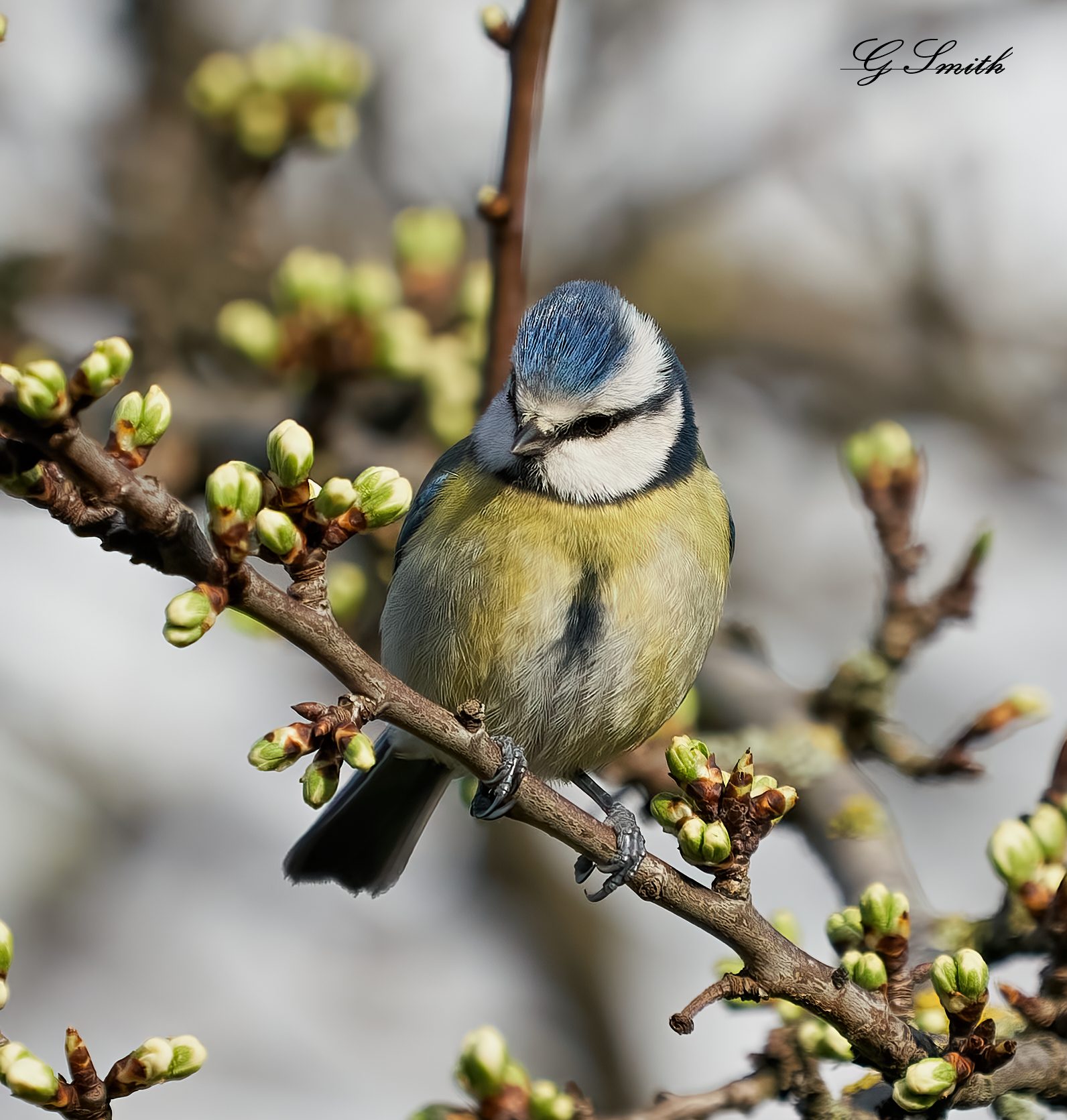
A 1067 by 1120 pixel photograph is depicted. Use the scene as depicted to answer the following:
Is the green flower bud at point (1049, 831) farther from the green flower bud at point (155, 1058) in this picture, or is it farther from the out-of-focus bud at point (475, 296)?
the out-of-focus bud at point (475, 296)

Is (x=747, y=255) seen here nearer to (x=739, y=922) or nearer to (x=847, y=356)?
(x=847, y=356)

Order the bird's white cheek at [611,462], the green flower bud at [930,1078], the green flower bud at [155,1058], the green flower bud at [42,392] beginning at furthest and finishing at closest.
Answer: the bird's white cheek at [611,462] < the green flower bud at [930,1078] < the green flower bud at [155,1058] < the green flower bud at [42,392]

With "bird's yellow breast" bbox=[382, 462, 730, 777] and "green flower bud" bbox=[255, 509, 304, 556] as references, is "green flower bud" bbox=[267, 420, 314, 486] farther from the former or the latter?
"bird's yellow breast" bbox=[382, 462, 730, 777]

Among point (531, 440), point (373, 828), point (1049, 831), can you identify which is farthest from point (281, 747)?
point (373, 828)

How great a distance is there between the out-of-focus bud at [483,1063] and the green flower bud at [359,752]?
0.76 m

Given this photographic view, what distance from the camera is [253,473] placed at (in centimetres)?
142

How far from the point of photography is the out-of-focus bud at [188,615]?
4.35 ft

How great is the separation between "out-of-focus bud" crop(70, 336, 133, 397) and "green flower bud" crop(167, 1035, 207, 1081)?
2.80 ft

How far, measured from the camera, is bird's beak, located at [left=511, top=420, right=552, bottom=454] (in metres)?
2.54

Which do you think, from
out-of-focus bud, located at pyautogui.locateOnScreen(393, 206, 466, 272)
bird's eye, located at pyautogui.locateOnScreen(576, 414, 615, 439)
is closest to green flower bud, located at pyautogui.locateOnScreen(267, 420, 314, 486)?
bird's eye, located at pyautogui.locateOnScreen(576, 414, 615, 439)

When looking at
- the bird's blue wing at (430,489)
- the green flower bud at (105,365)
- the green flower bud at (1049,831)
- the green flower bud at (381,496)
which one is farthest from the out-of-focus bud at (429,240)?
the green flower bud at (105,365)

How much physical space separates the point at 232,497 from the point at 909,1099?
124 centimetres

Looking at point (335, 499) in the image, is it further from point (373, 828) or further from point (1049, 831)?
point (373, 828)

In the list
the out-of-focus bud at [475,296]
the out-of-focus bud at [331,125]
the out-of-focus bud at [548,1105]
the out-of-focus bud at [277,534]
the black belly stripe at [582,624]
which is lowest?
the out-of-focus bud at [548,1105]
